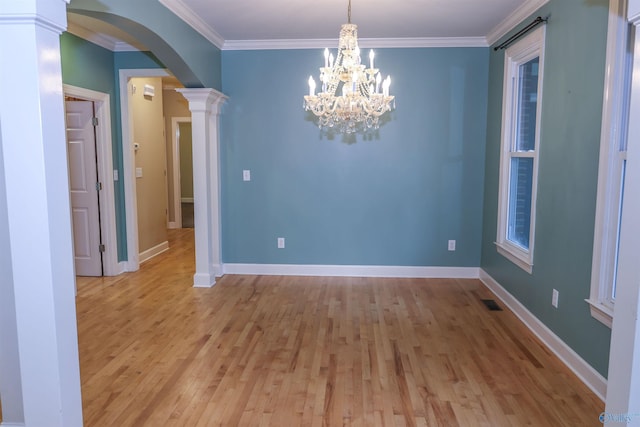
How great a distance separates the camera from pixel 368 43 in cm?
477

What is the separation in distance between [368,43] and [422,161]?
55.2 inches

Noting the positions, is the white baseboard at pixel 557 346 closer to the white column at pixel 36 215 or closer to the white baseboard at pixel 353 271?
the white baseboard at pixel 353 271

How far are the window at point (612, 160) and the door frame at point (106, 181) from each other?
15.2 feet

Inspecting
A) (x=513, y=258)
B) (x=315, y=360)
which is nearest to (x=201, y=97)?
(x=315, y=360)

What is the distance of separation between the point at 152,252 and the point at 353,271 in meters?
2.82

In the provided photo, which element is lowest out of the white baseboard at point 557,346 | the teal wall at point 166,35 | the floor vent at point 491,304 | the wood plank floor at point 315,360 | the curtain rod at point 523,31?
the wood plank floor at point 315,360

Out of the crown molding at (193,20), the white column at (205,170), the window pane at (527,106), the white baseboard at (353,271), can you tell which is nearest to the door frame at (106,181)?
the white column at (205,170)

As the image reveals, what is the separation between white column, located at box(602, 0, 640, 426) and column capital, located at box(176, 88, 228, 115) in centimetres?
368

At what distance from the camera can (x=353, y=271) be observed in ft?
16.8

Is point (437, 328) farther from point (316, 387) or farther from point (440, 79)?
point (440, 79)

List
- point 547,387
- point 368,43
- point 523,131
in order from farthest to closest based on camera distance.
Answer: point 368,43
point 523,131
point 547,387

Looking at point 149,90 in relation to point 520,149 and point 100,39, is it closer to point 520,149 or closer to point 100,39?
point 100,39

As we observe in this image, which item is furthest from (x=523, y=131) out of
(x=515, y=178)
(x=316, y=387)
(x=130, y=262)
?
(x=130, y=262)

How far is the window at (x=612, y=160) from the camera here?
2420 millimetres
